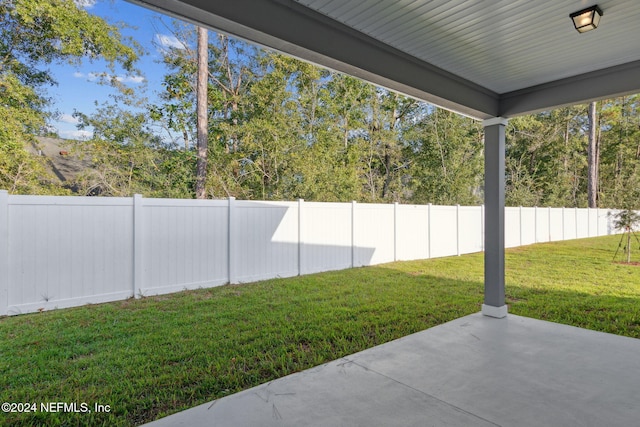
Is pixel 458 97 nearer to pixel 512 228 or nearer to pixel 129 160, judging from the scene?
pixel 129 160

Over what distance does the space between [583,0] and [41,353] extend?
16.4 feet

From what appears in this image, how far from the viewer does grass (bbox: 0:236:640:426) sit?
8.13 feet

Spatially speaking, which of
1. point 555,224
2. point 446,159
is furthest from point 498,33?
point 555,224

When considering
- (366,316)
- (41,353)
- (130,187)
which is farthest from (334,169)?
(41,353)

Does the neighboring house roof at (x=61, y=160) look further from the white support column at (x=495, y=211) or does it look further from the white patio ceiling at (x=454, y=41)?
the white support column at (x=495, y=211)

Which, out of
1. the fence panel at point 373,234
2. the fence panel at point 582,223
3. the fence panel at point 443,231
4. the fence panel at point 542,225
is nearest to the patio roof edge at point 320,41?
the fence panel at point 373,234

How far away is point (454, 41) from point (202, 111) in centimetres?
721

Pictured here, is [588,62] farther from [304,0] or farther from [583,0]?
[304,0]

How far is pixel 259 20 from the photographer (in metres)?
1.99

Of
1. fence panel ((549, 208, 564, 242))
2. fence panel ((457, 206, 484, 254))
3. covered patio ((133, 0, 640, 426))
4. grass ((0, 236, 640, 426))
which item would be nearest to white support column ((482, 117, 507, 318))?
covered patio ((133, 0, 640, 426))

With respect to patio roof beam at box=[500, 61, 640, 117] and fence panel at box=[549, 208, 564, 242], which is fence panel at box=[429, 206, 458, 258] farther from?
fence panel at box=[549, 208, 564, 242]

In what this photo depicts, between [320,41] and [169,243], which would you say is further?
[169,243]

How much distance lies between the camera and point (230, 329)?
A: 377 centimetres

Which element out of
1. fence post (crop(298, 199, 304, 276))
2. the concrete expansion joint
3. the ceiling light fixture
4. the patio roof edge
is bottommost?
the concrete expansion joint
